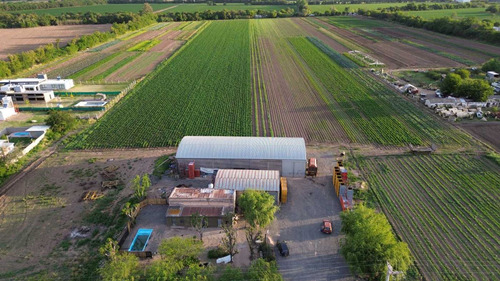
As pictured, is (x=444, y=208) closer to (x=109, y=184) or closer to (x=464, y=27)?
(x=109, y=184)

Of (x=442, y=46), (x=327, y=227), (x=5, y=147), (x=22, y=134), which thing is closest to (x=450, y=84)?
(x=327, y=227)

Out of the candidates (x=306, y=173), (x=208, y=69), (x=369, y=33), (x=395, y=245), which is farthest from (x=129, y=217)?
(x=369, y=33)

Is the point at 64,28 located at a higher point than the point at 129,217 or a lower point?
higher

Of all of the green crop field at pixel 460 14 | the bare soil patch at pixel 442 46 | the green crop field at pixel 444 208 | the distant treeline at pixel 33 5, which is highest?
the distant treeline at pixel 33 5

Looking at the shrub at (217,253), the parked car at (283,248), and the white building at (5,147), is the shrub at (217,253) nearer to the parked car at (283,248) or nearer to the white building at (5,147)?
the parked car at (283,248)

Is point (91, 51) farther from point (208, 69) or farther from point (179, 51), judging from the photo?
point (208, 69)

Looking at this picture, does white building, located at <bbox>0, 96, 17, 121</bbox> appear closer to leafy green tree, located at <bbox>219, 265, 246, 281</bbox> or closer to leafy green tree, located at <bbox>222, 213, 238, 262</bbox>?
leafy green tree, located at <bbox>222, 213, 238, 262</bbox>

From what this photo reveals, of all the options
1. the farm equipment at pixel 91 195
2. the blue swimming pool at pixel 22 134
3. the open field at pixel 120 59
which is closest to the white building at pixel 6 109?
the blue swimming pool at pixel 22 134
